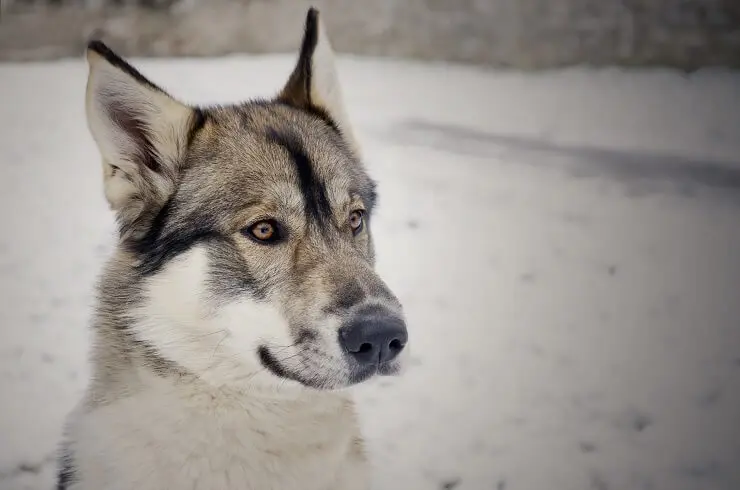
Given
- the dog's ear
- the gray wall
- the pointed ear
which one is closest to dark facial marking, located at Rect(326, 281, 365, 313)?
the dog's ear

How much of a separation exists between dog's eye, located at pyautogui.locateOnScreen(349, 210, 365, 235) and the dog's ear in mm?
577

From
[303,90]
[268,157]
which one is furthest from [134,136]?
[303,90]

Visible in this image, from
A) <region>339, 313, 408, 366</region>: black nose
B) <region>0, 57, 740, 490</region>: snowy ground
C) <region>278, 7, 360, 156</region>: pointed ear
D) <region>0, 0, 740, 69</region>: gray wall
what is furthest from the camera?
<region>0, 0, 740, 69</region>: gray wall

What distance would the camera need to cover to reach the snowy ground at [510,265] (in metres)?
2.54

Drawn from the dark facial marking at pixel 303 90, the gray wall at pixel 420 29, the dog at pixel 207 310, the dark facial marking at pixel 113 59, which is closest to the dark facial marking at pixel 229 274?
the dog at pixel 207 310

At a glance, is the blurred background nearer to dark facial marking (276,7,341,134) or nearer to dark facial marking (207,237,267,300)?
dark facial marking (276,7,341,134)

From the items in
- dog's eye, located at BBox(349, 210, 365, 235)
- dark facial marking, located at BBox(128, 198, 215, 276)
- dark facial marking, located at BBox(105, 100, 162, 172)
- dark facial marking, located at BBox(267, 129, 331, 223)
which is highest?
dark facial marking, located at BBox(105, 100, 162, 172)

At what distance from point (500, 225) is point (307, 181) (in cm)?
222

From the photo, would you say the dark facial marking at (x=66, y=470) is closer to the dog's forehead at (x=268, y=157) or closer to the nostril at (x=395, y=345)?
the dog's forehead at (x=268, y=157)

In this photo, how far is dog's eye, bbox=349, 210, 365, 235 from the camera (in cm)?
204

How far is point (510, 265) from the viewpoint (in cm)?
365

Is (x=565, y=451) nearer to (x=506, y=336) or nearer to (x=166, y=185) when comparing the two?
(x=506, y=336)

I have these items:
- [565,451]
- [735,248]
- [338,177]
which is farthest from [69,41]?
[735,248]

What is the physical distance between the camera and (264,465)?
1847 millimetres
